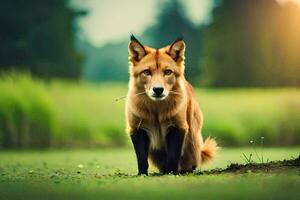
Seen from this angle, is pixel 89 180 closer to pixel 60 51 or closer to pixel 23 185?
pixel 23 185

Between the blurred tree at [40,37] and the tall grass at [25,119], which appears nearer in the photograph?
the tall grass at [25,119]

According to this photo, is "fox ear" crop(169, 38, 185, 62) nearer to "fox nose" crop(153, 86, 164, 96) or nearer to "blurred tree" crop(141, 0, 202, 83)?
"fox nose" crop(153, 86, 164, 96)

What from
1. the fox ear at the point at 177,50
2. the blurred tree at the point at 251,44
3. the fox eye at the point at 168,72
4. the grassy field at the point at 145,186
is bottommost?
the grassy field at the point at 145,186

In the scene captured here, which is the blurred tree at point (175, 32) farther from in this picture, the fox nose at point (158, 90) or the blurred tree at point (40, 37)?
the fox nose at point (158, 90)

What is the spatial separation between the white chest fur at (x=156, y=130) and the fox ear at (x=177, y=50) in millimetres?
615

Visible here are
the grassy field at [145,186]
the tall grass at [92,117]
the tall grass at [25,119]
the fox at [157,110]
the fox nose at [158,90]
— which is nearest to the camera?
the grassy field at [145,186]

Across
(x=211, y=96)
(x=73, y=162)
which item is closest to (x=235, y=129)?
(x=211, y=96)

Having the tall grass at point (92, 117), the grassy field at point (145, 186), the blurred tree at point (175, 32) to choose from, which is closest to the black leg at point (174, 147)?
the grassy field at point (145, 186)

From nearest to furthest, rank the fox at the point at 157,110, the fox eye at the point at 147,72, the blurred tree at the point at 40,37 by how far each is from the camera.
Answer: the fox eye at the point at 147,72, the fox at the point at 157,110, the blurred tree at the point at 40,37

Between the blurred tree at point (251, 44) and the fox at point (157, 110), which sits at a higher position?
the blurred tree at point (251, 44)

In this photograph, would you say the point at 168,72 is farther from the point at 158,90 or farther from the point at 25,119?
the point at 25,119

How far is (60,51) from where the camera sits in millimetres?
24922

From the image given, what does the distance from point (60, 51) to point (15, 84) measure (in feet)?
25.0

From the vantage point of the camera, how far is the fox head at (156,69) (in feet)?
23.7
